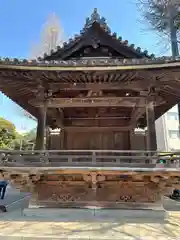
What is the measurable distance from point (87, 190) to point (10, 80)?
199 inches

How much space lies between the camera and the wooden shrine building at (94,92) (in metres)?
6.96

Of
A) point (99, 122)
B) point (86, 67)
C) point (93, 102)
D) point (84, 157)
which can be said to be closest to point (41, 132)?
point (84, 157)

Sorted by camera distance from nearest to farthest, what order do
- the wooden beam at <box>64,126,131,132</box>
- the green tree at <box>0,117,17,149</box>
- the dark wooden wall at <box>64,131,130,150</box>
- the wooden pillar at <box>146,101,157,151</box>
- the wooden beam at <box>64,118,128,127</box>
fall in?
1. the wooden pillar at <box>146,101,157,151</box>
2. the dark wooden wall at <box>64,131,130,150</box>
3. the wooden beam at <box>64,126,131,132</box>
4. the wooden beam at <box>64,118,128,127</box>
5. the green tree at <box>0,117,17,149</box>

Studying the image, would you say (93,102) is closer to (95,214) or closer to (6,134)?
(95,214)

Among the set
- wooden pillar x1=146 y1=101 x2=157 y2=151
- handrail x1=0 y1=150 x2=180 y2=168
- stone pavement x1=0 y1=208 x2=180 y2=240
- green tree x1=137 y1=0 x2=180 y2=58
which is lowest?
stone pavement x1=0 y1=208 x2=180 y2=240

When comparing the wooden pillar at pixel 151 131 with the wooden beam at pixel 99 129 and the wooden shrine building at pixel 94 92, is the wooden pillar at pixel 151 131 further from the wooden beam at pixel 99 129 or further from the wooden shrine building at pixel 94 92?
the wooden beam at pixel 99 129

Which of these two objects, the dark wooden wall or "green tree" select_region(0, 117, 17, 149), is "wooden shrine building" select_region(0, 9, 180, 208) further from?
"green tree" select_region(0, 117, 17, 149)

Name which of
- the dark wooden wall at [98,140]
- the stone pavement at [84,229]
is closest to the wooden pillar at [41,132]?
the stone pavement at [84,229]

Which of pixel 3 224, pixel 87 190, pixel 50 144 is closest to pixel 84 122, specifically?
pixel 50 144

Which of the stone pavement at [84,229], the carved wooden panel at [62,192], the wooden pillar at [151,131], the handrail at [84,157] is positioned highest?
the wooden pillar at [151,131]

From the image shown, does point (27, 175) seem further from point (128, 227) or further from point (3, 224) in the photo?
point (128, 227)

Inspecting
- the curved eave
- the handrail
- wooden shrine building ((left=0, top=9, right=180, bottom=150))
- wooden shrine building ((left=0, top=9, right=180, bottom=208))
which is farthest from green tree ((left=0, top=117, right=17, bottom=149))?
the curved eave

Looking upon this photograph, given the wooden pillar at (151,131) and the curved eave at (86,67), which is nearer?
the curved eave at (86,67)

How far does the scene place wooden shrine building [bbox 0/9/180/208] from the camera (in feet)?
22.9
